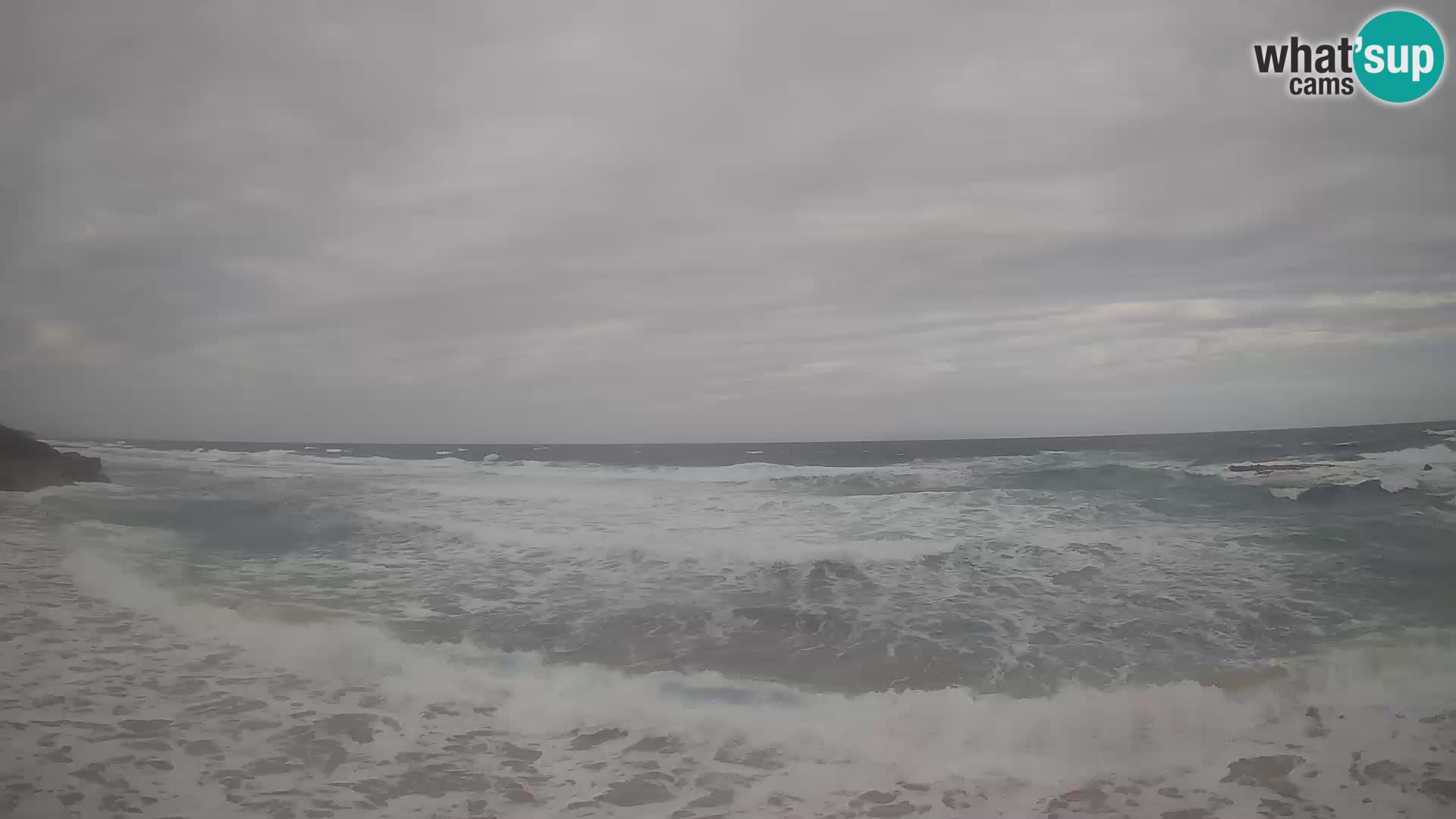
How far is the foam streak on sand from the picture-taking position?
68.6 inches

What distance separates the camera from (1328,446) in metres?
5.39

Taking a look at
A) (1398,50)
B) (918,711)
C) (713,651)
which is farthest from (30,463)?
(1398,50)

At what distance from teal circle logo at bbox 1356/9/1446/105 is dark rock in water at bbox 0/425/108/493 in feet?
18.2

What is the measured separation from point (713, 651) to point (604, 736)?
713mm

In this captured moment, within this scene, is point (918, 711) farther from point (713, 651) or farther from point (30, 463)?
point (30, 463)

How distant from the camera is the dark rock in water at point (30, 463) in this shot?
2797mm

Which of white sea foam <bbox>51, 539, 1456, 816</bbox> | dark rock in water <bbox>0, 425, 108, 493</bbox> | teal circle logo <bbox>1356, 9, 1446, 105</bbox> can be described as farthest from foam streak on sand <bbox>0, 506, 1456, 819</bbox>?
teal circle logo <bbox>1356, 9, 1446, 105</bbox>

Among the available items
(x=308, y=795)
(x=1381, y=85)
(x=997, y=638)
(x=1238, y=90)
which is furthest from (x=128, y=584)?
(x=1381, y=85)

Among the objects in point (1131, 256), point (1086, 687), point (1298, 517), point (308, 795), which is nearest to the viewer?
point (308, 795)

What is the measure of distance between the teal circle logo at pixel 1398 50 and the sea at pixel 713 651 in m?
2.02

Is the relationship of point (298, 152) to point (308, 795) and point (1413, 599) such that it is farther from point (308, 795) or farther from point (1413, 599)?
point (1413, 599)

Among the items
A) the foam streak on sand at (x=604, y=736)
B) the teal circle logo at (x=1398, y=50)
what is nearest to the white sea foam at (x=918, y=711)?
the foam streak on sand at (x=604, y=736)

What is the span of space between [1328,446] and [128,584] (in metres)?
7.96

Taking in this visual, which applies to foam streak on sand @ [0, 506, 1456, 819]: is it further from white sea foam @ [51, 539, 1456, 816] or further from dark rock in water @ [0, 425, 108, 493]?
dark rock in water @ [0, 425, 108, 493]
